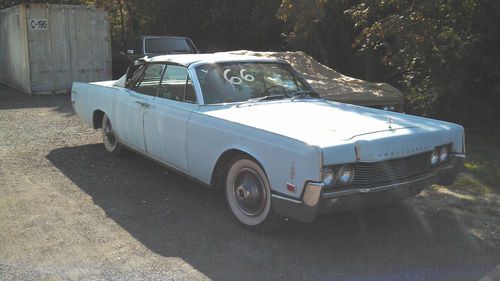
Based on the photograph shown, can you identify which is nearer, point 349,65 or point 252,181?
point 252,181

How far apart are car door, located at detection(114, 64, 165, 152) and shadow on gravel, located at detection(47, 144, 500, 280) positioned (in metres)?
0.66

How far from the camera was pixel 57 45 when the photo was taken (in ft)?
48.2

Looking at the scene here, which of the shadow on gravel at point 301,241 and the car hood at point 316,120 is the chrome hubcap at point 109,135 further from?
the car hood at point 316,120

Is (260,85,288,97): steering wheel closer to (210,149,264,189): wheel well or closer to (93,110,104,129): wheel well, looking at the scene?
(210,149,264,189): wheel well

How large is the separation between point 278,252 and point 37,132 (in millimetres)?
6508

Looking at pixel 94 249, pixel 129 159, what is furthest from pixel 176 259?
pixel 129 159

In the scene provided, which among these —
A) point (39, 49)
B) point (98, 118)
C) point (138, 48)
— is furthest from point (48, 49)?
point (98, 118)

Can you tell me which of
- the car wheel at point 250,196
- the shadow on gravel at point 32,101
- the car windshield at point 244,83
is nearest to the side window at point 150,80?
the car windshield at point 244,83

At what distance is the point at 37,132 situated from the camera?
923 centimetres

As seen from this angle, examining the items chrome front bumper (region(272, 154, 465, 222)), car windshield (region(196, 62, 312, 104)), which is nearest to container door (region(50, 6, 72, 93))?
car windshield (region(196, 62, 312, 104))

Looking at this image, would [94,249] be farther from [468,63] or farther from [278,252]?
[468,63]

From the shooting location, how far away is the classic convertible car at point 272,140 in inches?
154

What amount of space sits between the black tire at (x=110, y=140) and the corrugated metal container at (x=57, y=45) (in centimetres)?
831

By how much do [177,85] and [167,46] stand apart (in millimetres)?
10513
